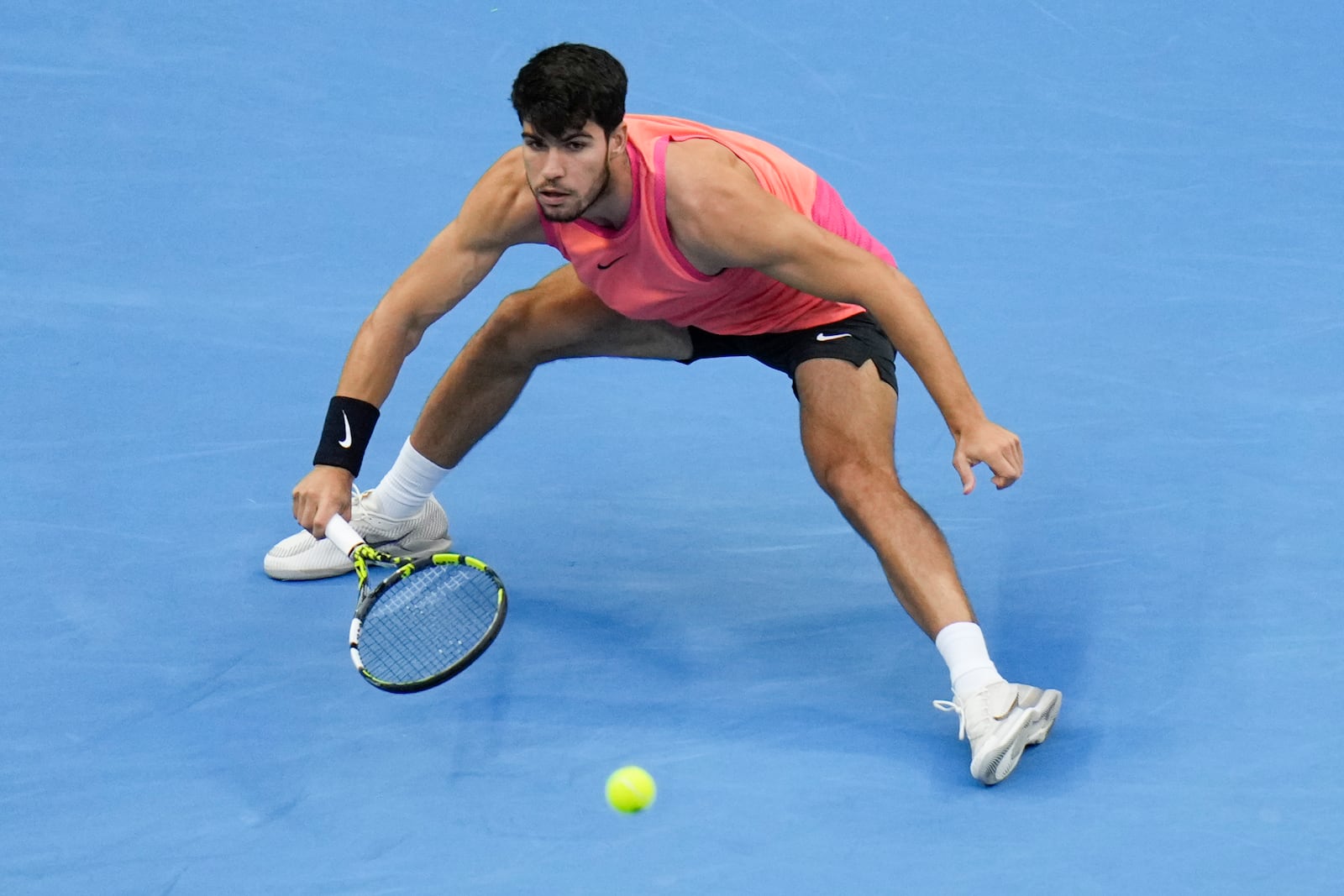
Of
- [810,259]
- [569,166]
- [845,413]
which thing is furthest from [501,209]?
[845,413]

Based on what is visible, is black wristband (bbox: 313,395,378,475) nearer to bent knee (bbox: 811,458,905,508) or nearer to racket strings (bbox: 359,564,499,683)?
racket strings (bbox: 359,564,499,683)

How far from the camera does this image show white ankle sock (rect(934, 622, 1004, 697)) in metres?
3.35

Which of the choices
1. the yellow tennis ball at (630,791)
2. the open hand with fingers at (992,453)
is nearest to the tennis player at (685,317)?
the open hand with fingers at (992,453)

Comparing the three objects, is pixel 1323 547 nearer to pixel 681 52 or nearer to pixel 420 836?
pixel 420 836

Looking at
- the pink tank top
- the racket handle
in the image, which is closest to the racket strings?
the racket handle

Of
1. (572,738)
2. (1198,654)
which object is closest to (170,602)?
(572,738)

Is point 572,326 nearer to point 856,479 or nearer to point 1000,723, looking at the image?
point 856,479

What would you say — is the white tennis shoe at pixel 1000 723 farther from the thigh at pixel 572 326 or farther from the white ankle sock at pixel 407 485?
the white ankle sock at pixel 407 485

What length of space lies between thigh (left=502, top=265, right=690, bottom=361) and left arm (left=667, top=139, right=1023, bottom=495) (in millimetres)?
506

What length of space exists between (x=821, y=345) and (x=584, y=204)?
2.35ft

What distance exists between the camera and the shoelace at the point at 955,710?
3336mm

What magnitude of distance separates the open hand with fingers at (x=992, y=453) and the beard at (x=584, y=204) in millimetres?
898

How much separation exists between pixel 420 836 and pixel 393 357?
1.06 metres

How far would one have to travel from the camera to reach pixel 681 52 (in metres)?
7.04
